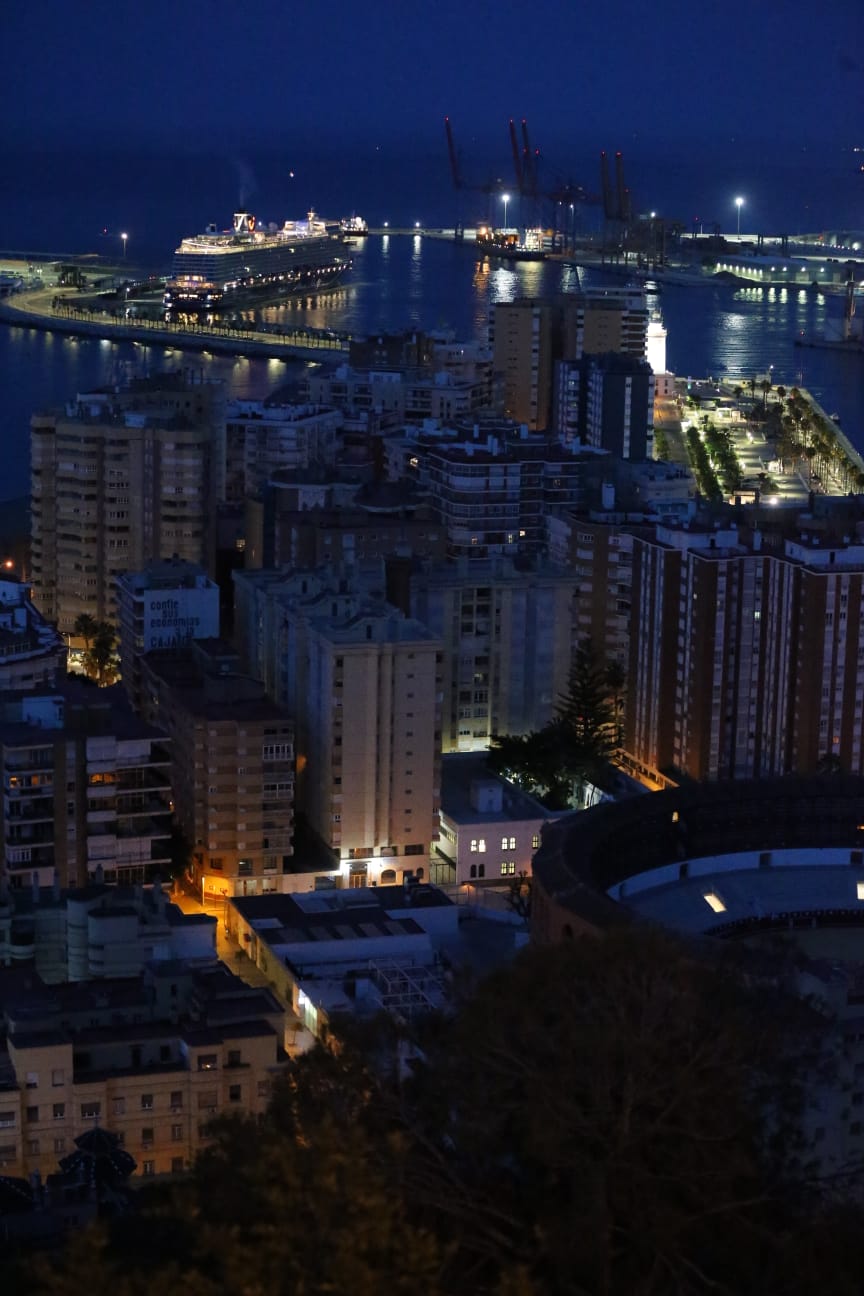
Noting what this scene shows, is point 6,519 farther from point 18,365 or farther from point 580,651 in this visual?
point 18,365

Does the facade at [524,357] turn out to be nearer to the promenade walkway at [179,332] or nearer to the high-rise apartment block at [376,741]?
the promenade walkway at [179,332]

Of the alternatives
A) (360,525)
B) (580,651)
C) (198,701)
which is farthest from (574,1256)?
(360,525)

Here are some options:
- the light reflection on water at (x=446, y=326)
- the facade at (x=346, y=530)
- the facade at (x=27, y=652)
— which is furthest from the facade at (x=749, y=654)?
the light reflection on water at (x=446, y=326)

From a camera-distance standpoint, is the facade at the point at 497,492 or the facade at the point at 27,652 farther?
the facade at the point at 497,492

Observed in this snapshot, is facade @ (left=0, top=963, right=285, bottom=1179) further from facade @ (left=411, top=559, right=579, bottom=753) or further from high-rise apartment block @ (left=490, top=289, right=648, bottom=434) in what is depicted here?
high-rise apartment block @ (left=490, top=289, right=648, bottom=434)

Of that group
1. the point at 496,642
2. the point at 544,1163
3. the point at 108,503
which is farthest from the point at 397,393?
the point at 544,1163

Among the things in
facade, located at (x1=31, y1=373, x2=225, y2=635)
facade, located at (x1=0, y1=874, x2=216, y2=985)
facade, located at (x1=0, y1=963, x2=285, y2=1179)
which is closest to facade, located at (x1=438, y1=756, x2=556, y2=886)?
facade, located at (x1=0, y1=874, x2=216, y2=985)
